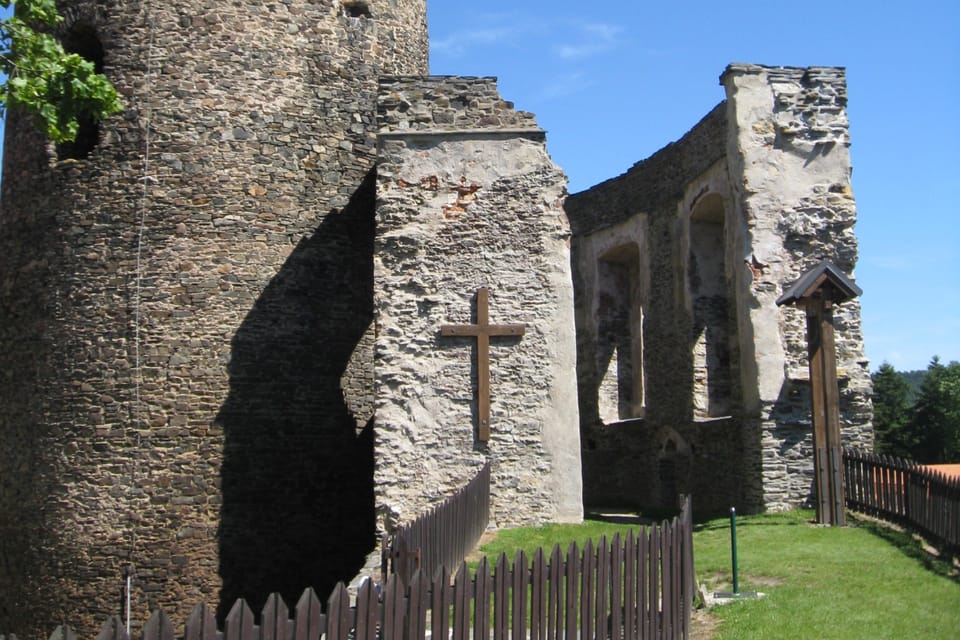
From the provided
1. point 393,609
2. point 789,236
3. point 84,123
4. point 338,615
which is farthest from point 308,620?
point 84,123

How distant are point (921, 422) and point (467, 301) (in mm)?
30319

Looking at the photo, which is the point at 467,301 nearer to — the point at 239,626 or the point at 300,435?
the point at 300,435

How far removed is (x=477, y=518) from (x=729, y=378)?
6.86 metres

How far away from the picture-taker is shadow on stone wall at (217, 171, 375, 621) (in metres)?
13.2

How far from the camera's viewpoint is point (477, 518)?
1092cm

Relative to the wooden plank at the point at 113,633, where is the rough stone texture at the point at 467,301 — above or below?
above

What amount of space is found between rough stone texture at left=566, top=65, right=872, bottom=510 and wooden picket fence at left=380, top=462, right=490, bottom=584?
4.59 m

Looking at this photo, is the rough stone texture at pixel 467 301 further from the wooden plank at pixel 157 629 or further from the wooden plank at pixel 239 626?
the wooden plank at pixel 157 629

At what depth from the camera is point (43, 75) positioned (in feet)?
29.4

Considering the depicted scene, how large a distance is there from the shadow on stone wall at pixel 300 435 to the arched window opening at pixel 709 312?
5.31 metres

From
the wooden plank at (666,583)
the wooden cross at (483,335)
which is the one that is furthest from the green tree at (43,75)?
the wooden plank at (666,583)

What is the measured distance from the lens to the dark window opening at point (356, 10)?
14.7m

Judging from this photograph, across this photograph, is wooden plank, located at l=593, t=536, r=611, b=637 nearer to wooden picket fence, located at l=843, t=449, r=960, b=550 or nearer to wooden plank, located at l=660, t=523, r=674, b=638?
wooden plank, located at l=660, t=523, r=674, b=638

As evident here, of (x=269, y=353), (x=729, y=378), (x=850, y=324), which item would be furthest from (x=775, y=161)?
(x=269, y=353)
